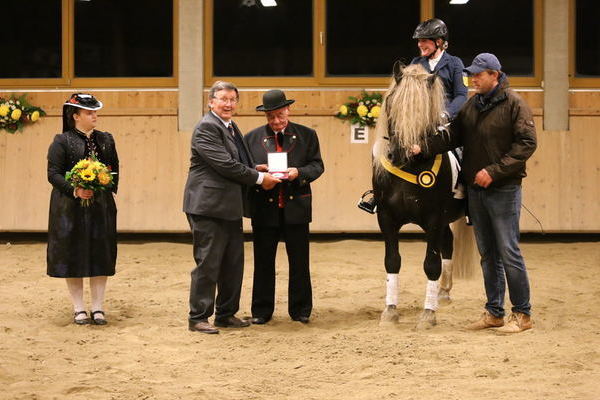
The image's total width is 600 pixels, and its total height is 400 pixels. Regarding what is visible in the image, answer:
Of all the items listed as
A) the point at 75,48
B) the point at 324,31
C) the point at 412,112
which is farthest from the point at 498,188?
the point at 75,48

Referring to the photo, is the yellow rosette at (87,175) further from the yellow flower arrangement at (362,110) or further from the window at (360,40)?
the window at (360,40)

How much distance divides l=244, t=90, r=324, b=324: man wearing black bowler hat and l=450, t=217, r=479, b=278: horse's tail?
1.19m

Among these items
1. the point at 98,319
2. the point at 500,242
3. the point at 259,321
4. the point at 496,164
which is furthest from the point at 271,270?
the point at 496,164

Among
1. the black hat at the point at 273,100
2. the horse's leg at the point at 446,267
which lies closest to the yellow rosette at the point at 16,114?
the black hat at the point at 273,100

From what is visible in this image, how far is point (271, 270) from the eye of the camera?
6.35 metres

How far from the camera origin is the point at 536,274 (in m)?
8.34

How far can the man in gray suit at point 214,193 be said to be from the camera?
5.87m

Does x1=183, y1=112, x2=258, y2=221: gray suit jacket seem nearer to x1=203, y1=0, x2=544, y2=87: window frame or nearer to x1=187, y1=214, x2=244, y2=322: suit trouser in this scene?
x1=187, y1=214, x2=244, y2=322: suit trouser

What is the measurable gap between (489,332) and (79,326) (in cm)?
266

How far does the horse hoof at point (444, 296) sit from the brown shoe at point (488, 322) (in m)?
0.93

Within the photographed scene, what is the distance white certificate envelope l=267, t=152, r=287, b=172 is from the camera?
19.9 feet

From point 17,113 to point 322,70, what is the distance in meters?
3.33

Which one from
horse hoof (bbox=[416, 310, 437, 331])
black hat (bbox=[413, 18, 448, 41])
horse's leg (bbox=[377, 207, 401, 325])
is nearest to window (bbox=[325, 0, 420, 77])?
black hat (bbox=[413, 18, 448, 41])

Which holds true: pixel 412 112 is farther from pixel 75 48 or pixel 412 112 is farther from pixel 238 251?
pixel 75 48
